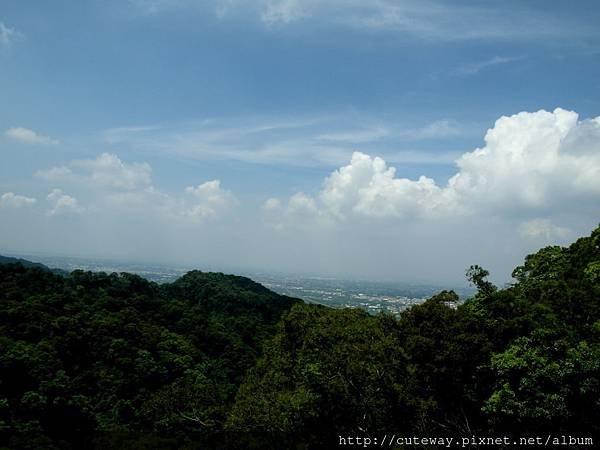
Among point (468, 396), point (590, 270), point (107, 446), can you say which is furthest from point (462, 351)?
point (107, 446)

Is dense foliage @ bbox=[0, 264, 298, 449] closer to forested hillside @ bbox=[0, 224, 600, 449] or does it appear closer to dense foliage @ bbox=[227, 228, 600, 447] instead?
forested hillside @ bbox=[0, 224, 600, 449]

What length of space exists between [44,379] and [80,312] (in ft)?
43.6

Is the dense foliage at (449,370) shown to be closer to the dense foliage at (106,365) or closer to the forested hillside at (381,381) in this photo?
the forested hillside at (381,381)

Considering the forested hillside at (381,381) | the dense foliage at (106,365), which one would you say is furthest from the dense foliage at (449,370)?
the dense foliage at (106,365)

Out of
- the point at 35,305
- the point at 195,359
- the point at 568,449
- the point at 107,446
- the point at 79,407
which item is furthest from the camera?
the point at 195,359

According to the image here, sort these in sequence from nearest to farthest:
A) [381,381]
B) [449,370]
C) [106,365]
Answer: [381,381]
[449,370]
[106,365]

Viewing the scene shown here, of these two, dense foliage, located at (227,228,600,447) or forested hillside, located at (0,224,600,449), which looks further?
forested hillside, located at (0,224,600,449)

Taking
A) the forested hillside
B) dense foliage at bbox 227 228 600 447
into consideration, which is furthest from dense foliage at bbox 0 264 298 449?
dense foliage at bbox 227 228 600 447

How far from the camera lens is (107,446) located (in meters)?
23.0

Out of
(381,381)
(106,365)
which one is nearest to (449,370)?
(381,381)

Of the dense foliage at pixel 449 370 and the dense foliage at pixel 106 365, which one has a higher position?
the dense foliage at pixel 449 370

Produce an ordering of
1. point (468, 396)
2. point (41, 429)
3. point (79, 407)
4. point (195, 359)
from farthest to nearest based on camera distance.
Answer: point (195, 359), point (79, 407), point (41, 429), point (468, 396)

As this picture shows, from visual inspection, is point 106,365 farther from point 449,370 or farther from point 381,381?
point 449,370

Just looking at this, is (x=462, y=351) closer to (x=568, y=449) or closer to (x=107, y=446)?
(x=568, y=449)
